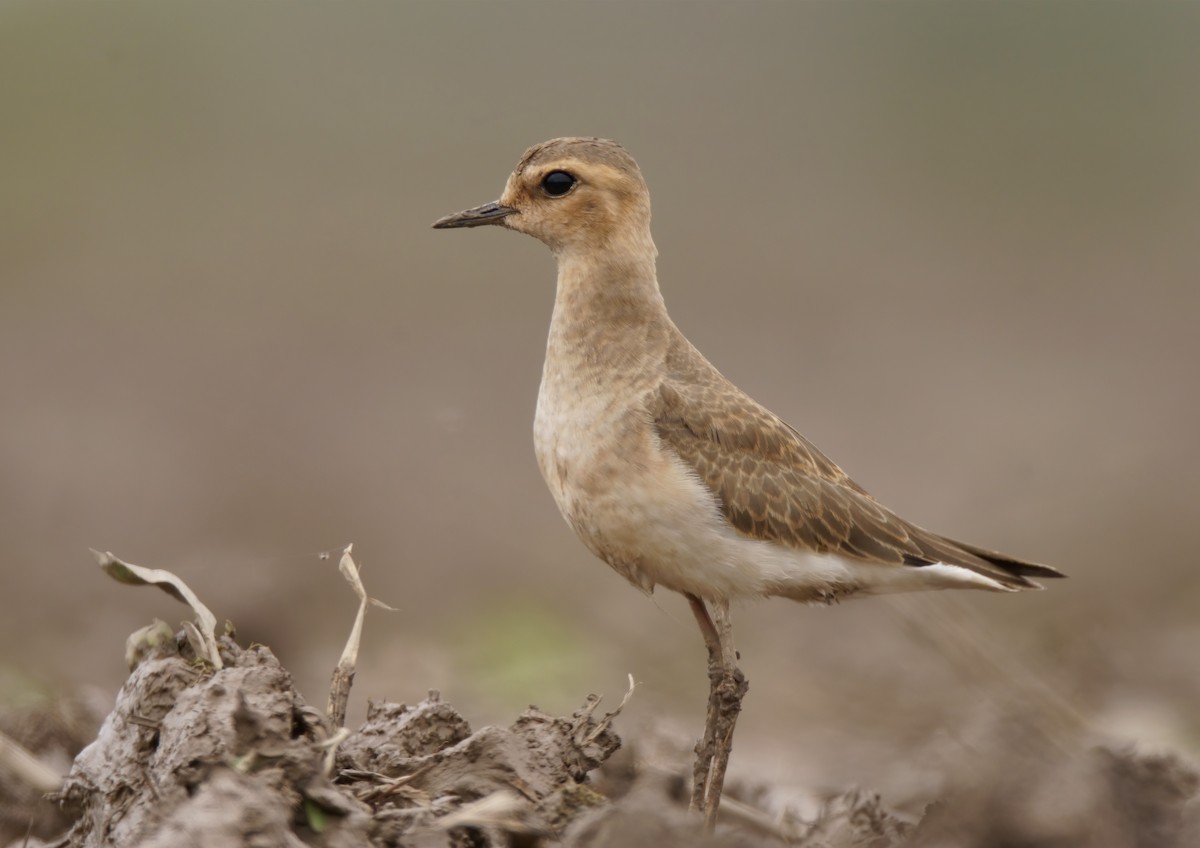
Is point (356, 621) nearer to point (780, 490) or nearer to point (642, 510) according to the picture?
point (642, 510)

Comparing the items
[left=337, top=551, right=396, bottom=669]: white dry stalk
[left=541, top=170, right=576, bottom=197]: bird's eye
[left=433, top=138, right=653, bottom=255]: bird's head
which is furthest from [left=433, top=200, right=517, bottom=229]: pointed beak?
[left=337, top=551, right=396, bottom=669]: white dry stalk

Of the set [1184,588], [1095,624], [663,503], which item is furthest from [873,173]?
[663,503]

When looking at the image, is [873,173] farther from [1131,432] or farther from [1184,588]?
[1184,588]

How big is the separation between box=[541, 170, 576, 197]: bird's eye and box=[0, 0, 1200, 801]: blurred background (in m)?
2.13

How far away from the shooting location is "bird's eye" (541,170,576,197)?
22.3 ft

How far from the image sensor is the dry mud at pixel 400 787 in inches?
176

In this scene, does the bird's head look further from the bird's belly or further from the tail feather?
the tail feather

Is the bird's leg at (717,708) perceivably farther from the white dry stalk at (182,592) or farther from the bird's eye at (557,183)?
the white dry stalk at (182,592)

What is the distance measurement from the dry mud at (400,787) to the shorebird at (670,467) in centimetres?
82

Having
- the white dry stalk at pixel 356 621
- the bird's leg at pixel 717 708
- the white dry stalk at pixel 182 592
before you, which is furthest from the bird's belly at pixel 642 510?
the white dry stalk at pixel 182 592

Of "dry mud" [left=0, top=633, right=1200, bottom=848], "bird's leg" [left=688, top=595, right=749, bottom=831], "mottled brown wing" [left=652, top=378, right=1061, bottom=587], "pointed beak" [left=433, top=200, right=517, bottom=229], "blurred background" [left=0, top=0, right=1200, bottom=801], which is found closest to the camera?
"dry mud" [left=0, top=633, right=1200, bottom=848]

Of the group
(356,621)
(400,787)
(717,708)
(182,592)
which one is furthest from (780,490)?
(182,592)

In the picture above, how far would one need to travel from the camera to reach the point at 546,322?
54.8 ft

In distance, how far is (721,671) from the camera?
6484 millimetres
